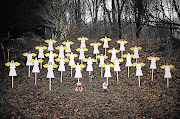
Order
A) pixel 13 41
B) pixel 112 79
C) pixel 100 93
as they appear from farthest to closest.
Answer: pixel 13 41 → pixel 112 79 → pixel 100 93

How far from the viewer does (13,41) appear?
1152 centimetres

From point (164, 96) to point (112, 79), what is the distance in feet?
7.70

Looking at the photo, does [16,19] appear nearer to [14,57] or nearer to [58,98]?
[14,57]

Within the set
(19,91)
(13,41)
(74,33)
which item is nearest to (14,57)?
(13,41)

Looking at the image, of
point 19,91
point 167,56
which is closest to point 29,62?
point 19,91

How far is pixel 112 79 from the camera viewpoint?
815 cm

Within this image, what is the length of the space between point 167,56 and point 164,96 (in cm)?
320

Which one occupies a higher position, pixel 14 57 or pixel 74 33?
pixel 74 33

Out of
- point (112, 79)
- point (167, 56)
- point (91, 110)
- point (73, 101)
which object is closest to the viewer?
point (91, 110)

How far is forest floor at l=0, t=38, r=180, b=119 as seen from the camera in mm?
5867

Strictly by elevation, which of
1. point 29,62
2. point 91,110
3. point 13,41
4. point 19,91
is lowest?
point 91,110

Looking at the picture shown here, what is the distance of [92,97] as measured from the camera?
6.78 metres

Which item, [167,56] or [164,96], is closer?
[164,96]

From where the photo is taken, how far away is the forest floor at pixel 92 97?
587 centimetres
